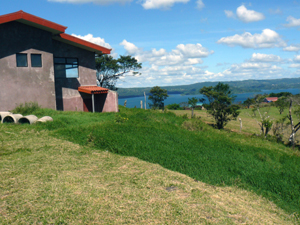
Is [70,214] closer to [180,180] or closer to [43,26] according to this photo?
[180,180]

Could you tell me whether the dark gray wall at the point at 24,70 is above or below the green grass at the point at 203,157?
above

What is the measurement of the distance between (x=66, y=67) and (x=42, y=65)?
8.84 ft

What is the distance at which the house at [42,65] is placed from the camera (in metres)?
14.8

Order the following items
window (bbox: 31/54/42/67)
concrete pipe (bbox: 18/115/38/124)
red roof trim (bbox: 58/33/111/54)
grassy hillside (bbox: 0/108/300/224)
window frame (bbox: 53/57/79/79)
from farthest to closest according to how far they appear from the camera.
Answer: window frame (bbox: 53/57/79/79)
red roof trim (bbox: 58/33/111/54)
window (bbox: 31/54/42/67)
concrete pipe (bbox: 18/115/38/124)
grassy hillside (bbox: 0/108/300/224)

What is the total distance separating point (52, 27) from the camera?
1523cm

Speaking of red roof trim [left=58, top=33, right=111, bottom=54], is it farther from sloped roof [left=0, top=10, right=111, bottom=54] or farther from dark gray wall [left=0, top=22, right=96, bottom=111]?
dark gray wall [left=0, top=22, right=96, bottom=111]

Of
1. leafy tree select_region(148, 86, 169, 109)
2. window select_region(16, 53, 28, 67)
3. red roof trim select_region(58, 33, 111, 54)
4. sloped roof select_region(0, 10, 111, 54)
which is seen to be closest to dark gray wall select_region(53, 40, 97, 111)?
sloped roof select_region(0, 10, 111, 54)

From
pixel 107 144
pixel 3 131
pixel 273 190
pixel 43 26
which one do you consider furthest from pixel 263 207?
pixel 43 26

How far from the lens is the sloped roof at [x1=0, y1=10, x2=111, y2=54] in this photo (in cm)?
1405

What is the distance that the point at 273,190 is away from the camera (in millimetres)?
6727

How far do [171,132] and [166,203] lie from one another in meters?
6.99

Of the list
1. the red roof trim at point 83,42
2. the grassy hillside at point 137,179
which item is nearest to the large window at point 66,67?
the red roof trim at point 83,42

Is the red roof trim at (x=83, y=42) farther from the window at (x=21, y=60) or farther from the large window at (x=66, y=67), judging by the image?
the window at (x=21, y=60)

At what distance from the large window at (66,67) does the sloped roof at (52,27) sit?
132 cm
